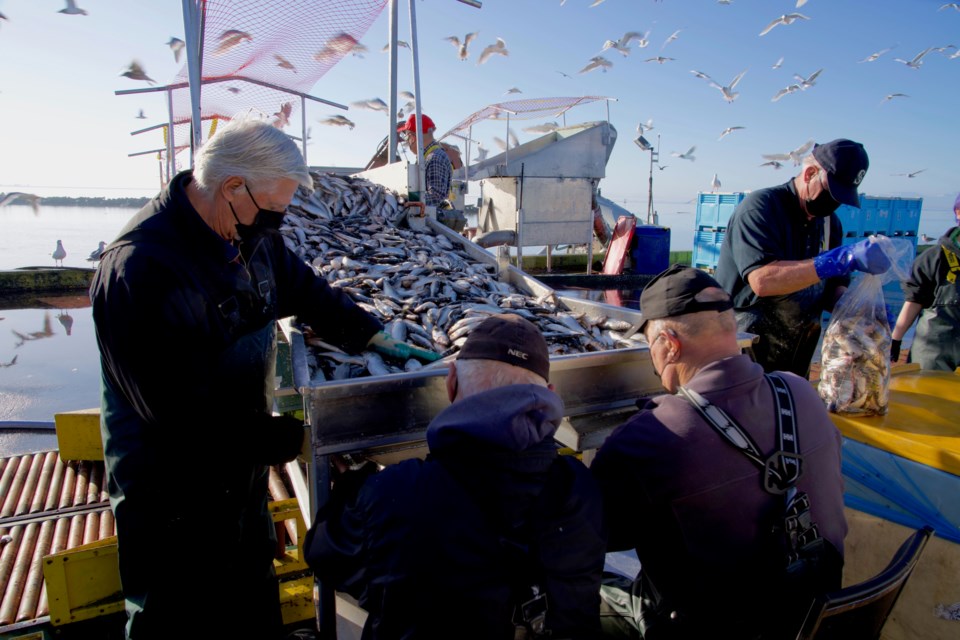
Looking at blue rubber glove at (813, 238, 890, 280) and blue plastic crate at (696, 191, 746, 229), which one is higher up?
blue plastic crate at (696, 191, 746, 229)

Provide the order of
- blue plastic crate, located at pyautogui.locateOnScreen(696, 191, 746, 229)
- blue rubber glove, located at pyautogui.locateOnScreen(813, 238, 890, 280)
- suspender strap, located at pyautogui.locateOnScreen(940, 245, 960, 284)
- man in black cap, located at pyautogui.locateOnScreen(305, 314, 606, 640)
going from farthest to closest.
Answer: blue plastic crate, located at pyautogui.locateOnScreen(696, 191, 746, 229), suspender strap, located at pyautogui.locateOnScreen(940, 245, 960, 284), blue rubber glove, located at pyautogui.locateOnScreen(813, 238, 890, 280), man in black cap, located at pyautogui.locateOnScreen(305, 314, 606, 640)

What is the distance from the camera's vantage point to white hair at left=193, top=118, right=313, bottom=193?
1.96 m

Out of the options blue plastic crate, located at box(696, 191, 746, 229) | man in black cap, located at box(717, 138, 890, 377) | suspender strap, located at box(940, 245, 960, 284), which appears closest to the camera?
man in black cap, located at box(717, 138, 890, 377)

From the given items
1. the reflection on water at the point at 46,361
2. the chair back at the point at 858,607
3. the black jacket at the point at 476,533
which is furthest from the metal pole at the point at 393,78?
the chair back at the point at 858,607

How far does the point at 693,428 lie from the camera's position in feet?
4.95

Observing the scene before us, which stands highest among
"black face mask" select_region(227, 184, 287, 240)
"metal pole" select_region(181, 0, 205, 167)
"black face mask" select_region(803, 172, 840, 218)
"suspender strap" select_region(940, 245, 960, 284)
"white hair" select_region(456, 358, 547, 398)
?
"metal pole" select_region(181, 0, 205, 167)

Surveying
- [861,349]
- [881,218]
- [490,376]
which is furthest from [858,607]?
[881,218]

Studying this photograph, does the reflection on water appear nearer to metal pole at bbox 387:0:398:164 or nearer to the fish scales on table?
the fish scales on table

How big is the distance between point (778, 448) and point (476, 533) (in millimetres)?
885

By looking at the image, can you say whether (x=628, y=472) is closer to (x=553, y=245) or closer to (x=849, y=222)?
(x=849, y=222)

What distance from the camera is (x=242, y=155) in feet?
6.42

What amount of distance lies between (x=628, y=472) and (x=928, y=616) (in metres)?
1.66

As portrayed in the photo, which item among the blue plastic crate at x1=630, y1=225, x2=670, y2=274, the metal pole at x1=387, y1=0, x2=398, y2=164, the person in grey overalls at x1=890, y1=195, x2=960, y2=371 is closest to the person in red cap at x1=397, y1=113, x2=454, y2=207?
the metal pole at x1=387, y1=0, x2=398, y2=164

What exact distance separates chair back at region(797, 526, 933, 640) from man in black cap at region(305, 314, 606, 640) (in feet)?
1.61
